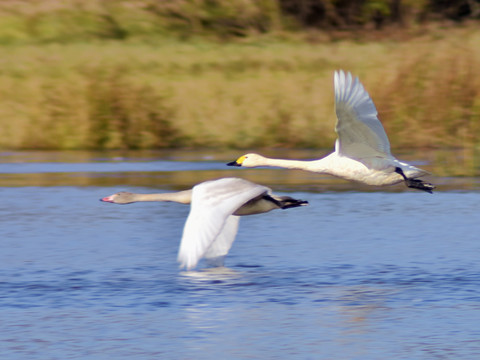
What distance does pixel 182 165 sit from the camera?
18891 mm

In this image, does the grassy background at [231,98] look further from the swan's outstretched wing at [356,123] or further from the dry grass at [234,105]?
the swan's outstretched wing at [356,123]

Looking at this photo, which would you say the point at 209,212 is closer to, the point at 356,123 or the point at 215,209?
the point at 215,209

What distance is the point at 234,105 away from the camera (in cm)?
2238

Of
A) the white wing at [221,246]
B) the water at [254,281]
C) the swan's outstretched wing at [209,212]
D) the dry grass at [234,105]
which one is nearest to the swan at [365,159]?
the water at [254,281]

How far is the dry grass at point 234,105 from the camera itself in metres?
→ 20.2

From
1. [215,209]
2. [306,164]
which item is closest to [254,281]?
[215,209]

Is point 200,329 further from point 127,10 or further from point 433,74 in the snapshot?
point 127,10

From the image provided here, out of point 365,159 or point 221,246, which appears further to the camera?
point 365,159

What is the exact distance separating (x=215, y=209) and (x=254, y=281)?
954 millimetres

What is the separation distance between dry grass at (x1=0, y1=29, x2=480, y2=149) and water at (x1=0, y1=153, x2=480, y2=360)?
4015 mm

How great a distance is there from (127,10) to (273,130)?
16.6 meters

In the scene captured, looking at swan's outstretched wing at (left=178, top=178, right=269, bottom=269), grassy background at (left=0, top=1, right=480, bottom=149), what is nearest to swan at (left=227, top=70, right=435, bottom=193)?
swan's outstretched wing at (left=178, top=178, right=269, bottom=269)

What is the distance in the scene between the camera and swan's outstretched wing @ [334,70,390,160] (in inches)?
423

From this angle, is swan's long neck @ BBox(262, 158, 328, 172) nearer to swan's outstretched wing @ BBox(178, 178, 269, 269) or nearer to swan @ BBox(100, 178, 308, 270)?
swan @ BBox(100, 178, 308, 270)
